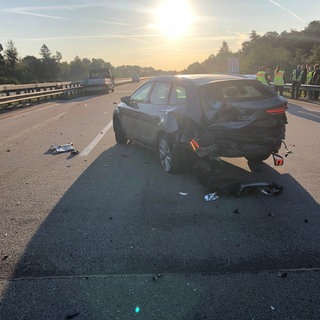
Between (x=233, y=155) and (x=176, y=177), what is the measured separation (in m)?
1.10

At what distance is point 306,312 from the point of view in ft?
9.77

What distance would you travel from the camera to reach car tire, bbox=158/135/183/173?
6.49 metres

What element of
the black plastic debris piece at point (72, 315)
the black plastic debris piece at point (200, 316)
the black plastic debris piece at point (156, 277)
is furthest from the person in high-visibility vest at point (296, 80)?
the black plastic debris piece at point (72, 315)

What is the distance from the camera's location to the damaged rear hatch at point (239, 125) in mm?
5746

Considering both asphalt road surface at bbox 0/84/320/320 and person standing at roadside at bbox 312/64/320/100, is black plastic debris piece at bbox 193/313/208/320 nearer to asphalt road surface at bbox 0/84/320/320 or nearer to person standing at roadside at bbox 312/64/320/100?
asphalt road surface at bbox 0/84/320/320

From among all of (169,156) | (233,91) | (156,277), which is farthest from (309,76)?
A: (156,277)

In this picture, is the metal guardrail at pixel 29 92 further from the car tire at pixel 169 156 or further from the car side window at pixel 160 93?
the car tire at pixel 169 156

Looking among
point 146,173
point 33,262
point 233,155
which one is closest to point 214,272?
point 33,262

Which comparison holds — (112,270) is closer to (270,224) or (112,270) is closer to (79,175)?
(270,224)

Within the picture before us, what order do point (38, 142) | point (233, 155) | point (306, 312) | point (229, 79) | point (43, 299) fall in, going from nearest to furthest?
point (306, 312) < point (43, 299) < point (233, 155) < point (229, 79) < point (38, 142)

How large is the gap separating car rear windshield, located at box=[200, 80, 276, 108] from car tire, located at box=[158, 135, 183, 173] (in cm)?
95

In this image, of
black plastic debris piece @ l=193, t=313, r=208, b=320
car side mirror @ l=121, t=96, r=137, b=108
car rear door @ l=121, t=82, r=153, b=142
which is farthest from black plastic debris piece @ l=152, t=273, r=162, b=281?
car side mirror @ l=121, t=96, r=137, b=108

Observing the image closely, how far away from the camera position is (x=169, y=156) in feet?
22.0

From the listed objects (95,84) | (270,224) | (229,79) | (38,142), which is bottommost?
(95,84)
